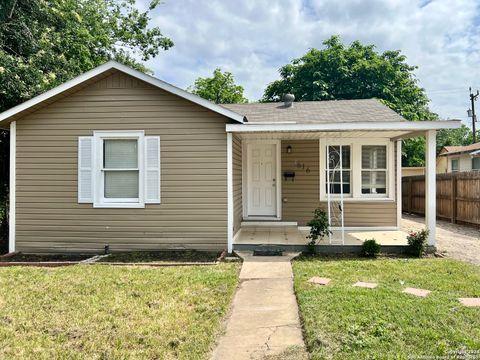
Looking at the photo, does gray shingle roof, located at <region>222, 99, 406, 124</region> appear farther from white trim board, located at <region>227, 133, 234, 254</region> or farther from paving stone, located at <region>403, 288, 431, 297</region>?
paving stone, located at <region>403, 288, 431, 297</region>

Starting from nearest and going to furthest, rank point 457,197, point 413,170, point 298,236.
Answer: point 298,236
point 457,197
point 413,170

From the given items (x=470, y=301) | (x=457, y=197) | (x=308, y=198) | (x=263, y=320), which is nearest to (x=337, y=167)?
(x=308, y=198)

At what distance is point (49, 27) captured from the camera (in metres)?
11.3

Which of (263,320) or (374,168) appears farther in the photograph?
(374,168)

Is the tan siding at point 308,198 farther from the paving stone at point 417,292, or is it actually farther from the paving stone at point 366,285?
the paving stone at point 417,292

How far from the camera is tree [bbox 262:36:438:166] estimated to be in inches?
997

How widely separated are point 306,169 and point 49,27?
351 inches

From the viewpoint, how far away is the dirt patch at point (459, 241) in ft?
23.4

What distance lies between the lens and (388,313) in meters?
3.84

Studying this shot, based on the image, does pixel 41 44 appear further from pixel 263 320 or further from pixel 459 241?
pixel 459 241

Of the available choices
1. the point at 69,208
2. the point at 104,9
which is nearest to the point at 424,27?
the point at 69,208

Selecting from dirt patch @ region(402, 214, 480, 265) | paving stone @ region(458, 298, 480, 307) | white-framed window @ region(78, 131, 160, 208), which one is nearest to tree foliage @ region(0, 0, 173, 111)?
white-framed window @ region(78, 131, 160, 208)

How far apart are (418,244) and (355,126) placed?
2.50m

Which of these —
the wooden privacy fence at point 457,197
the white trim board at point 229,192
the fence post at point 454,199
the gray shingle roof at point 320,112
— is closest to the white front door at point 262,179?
the gray shingle roof at point 320,112
